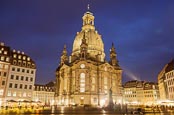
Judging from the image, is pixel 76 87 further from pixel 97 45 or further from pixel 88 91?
pixel 97 45

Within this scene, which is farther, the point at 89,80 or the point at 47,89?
the point at 47,89

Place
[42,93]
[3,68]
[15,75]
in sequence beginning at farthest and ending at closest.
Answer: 1. [42,93]
2. [15,75]
3. [3,68]

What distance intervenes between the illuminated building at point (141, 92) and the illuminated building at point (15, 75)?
8813 cm

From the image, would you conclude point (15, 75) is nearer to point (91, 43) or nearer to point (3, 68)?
point (3, 68)

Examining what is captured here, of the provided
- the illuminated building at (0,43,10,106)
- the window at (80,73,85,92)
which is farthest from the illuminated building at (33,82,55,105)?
the illuminated building at (0,43,10,106)

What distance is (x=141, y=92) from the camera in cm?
14088

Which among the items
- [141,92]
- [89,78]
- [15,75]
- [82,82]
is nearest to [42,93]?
[82,82]

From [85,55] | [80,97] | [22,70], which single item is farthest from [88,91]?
[22,70]

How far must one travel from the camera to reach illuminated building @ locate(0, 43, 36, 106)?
62156 mm

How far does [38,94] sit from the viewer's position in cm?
12962

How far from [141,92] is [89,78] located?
72406mm

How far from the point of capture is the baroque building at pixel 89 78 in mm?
82375

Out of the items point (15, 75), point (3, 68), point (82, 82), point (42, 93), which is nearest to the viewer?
point (3, 68)

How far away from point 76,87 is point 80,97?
5.10 metres
